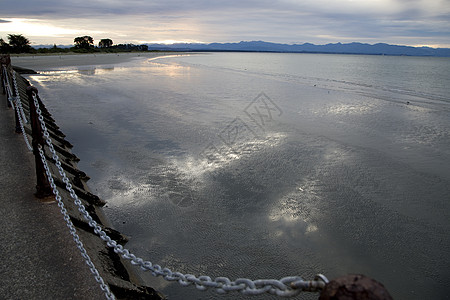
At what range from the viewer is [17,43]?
245 ft

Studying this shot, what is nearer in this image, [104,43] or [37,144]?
[37,144]

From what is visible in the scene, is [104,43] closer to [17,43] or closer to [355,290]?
[17,43]

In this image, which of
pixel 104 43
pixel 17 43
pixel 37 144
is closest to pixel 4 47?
pixel 17 43

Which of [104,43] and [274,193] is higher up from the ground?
[104,43]

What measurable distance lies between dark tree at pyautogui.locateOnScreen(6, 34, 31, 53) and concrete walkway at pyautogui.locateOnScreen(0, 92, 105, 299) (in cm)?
8815

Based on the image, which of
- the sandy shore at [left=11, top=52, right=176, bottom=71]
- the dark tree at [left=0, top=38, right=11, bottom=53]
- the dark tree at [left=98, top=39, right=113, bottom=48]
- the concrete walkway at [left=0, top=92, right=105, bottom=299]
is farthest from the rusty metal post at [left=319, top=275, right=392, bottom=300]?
the dark tree at [left=98, top=39, right=113, bottom=48]

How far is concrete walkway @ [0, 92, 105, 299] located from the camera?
3.11 meters

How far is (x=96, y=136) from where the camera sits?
1166cm

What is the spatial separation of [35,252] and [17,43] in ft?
300

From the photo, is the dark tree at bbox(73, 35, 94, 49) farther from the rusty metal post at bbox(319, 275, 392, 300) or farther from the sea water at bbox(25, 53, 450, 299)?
the rusty metal post at bbox(319, 275, 392, 300)

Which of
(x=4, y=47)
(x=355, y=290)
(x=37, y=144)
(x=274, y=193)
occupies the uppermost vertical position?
(x=4, y=47)

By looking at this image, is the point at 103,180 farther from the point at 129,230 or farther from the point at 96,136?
the point at 96,136

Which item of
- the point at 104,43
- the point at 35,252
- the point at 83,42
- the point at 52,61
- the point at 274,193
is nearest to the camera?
the point at 35,252

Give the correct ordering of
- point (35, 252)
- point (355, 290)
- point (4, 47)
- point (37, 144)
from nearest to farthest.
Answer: point (355, 290) < point (35, 252) < point (37, 144) < point (4, 47)
